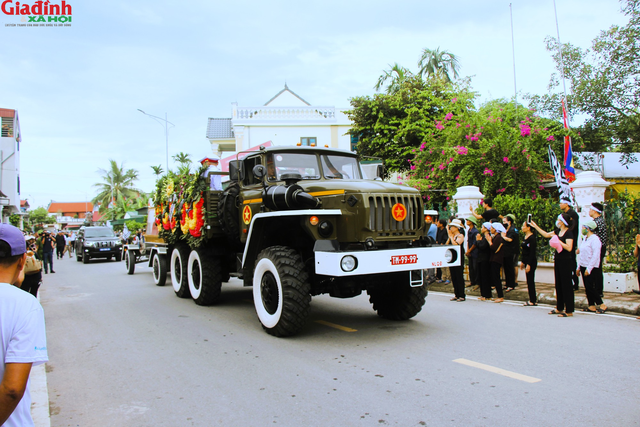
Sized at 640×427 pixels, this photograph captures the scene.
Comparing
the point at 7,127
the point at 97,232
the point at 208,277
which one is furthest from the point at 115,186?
the point at 208,277

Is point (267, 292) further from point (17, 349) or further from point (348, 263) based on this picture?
point (17, 349)

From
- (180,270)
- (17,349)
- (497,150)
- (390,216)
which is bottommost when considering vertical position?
(180,270)

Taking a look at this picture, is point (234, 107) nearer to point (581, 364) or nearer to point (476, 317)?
point (476, 317)

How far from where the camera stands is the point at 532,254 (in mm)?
8062

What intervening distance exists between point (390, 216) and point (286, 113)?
2317 cm

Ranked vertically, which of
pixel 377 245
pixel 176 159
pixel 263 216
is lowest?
pixel 377 245

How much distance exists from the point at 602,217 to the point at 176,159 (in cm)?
4373

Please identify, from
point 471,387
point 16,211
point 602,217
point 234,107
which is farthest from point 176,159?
point 471,387

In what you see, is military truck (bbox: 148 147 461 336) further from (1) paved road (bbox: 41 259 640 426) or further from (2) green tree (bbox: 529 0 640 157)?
(2) green tree (bbox: 529 0 640 157)

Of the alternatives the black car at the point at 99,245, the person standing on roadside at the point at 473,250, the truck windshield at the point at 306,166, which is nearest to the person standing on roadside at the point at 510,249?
the person standing on roadside at the point at 473,250

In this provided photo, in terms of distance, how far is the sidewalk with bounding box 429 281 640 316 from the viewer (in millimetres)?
7727

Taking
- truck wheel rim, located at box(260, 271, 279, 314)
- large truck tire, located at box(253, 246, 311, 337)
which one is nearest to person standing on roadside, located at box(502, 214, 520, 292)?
large truck tire, located at box(253, 246, 311, 337)

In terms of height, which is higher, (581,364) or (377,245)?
(377,245)

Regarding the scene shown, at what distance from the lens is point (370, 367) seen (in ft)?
16.3
